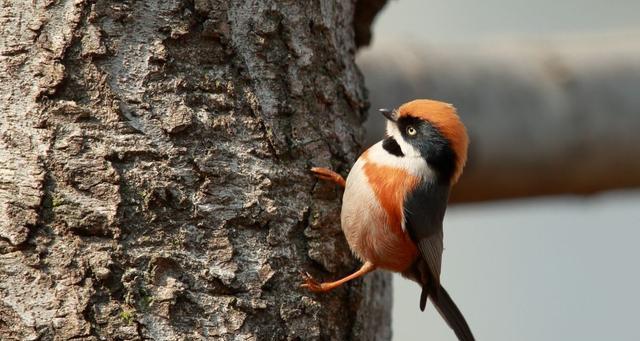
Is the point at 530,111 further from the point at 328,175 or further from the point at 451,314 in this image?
the point at 328,175

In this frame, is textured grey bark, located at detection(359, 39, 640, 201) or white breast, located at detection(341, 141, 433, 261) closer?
white breast, located at detection(341, 141, 433, 261)

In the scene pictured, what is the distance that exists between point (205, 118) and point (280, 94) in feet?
1.16

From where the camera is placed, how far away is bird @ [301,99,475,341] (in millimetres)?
4176

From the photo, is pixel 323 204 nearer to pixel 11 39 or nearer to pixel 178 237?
pixel 178 237

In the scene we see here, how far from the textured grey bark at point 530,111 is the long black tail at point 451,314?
2.07 metres

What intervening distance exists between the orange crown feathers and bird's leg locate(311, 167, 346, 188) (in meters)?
0.62

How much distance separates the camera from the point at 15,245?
125 inches

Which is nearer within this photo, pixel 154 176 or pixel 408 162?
pixel 154 176

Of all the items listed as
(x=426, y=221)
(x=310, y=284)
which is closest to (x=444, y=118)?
(x=426, y=221)

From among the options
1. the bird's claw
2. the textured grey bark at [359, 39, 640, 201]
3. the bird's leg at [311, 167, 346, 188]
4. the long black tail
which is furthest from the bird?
the textured grey bark at [359, 39, 640, 201]

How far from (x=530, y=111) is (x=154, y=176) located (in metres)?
3.98

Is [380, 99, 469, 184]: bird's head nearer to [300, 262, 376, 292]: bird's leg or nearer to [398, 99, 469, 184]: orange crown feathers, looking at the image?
[398, 99, 469, 184]: orange crown feathers

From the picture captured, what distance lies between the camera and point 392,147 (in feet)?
14.7

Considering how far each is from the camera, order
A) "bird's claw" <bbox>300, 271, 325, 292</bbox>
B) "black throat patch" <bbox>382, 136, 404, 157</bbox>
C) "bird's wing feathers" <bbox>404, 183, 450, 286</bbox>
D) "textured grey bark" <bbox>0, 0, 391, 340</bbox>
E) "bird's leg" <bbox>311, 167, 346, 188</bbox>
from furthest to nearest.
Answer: "black throat patch" <bbox>382, 136, 404, 157</bbox> → "bird's wing feathers" <bbox>404, 183, 450, 286</bbox> → "bird's leg" <bbox>311, 167, 346, 188</bbox> → "bird's claw" <bbox>300, 271, 325, 292</bbox> → "textured grey bark" <bbox>0, 0, 391, 340</bbox>
